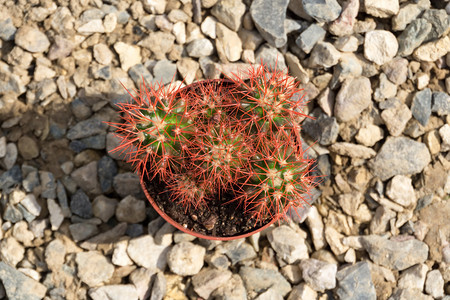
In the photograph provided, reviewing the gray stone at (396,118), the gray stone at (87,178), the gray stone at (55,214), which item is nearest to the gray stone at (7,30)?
the gray stone at (87,178)

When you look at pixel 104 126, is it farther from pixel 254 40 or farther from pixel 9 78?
pixel 254 40

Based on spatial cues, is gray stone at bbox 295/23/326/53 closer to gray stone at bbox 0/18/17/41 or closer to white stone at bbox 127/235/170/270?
white stone at bbox 127/235/170/270

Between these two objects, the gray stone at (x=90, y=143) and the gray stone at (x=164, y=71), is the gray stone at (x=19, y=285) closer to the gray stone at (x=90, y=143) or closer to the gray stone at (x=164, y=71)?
the gray stone at (x=90, y=143)

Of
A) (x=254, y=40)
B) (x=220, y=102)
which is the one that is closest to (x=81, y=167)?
(x=220, y=102)

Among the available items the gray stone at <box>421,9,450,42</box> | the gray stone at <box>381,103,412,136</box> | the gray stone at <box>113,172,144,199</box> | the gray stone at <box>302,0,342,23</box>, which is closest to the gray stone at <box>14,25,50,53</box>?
the gray stone at <box>113,172,144,199</box>

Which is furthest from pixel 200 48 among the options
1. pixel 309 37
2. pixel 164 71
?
pixel 309 37

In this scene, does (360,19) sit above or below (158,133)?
below
